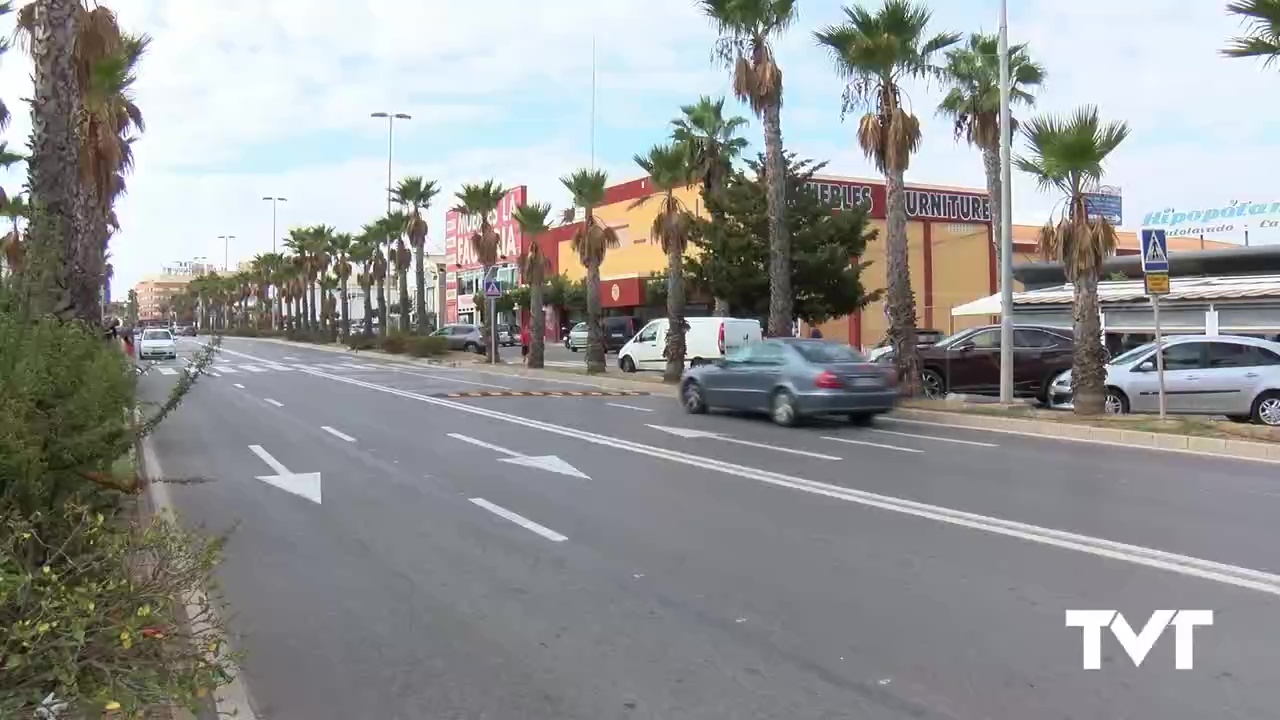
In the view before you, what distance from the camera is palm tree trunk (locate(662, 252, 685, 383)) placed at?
91.9 ft

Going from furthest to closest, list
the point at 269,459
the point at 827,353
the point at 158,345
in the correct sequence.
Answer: the point at 158,345, the point at 827,353, the point at 269,459

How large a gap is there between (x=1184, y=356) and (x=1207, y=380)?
1.90ft

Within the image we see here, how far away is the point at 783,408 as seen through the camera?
17.2m

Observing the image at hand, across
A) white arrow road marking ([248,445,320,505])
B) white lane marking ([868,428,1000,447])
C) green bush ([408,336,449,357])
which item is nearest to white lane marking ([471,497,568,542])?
white arrow road marking ([248,445,320,505])

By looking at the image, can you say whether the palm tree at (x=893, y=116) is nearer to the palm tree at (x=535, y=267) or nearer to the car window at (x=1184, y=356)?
the car window at (x=1184, y=356)

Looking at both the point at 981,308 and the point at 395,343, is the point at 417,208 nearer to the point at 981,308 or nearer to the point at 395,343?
the point at 395,343

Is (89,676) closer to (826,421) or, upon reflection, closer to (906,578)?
(906,578)

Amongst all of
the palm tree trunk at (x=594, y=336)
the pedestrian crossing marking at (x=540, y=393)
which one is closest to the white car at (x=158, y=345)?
the palm tree trunk at (x=594, y=336)

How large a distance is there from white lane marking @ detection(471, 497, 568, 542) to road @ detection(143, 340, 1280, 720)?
0.05m

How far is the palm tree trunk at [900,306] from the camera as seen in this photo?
20.5 m

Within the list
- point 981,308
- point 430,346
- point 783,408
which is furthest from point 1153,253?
point 430,346

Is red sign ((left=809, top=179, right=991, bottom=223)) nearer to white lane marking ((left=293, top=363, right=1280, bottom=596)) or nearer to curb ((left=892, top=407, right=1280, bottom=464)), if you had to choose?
curb ((left=892, top=407, right=1280, bottom=464))

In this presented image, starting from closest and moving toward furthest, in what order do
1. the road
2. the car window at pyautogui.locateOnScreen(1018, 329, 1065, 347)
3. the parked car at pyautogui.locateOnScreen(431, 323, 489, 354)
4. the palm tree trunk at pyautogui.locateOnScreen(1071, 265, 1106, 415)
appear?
1. the road
2. the palm tree trunk at pyautogui.locateOnScreen(1071, 265, 1106, 415)
3. the car window at pyautogui.locateOnScreen(1018, 329, 1065, 347)
4. the parked car at pyautogui.locateOnScreen(431, 323, 489, 354)

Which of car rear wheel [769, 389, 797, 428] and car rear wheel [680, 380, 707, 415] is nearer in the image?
car rear wheel [769, 389, 797, 428]
